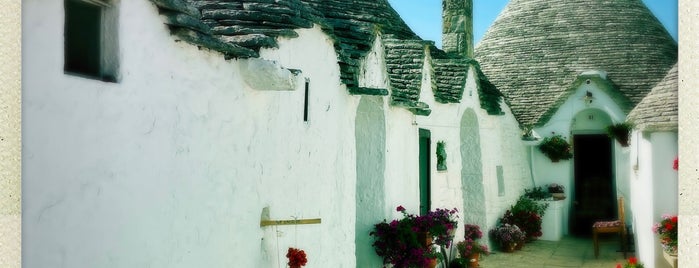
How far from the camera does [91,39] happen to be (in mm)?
3332

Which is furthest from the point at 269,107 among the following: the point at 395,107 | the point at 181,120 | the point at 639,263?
the point at 639,263

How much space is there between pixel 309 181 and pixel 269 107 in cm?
103

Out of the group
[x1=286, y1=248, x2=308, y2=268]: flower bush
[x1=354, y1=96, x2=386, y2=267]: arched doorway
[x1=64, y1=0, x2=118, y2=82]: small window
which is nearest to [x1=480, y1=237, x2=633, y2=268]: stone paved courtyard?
[x1=354, y1=96, x2=386, y2=267]: arched doorway

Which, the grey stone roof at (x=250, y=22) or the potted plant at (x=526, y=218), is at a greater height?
the grey stone roof at (x=250, y=22)

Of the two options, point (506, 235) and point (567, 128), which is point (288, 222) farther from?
point (567, 128)

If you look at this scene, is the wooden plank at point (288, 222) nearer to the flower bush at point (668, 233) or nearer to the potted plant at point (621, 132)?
the flower bush at point (668, 233)

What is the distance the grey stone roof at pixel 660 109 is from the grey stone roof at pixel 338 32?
2.93m

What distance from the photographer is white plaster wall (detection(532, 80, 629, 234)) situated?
16250 millimetres

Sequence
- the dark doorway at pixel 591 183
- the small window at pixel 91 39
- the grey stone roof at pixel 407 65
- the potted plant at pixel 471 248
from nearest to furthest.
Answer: the small window at pixel 91 39
the grey stone roof at pixel 407 65
the potted plant at pixel 471 248
the dark doorway at pixel 591 183

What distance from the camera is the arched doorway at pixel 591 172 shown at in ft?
53.9

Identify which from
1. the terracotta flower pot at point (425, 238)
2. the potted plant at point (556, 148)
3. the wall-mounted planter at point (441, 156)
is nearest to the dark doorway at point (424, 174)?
the wall-mounted planter at point (441, 156)

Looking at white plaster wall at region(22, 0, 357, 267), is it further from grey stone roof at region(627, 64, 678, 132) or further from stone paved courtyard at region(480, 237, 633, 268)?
stone paved courtyard at region(480, 237, 633, 268)
